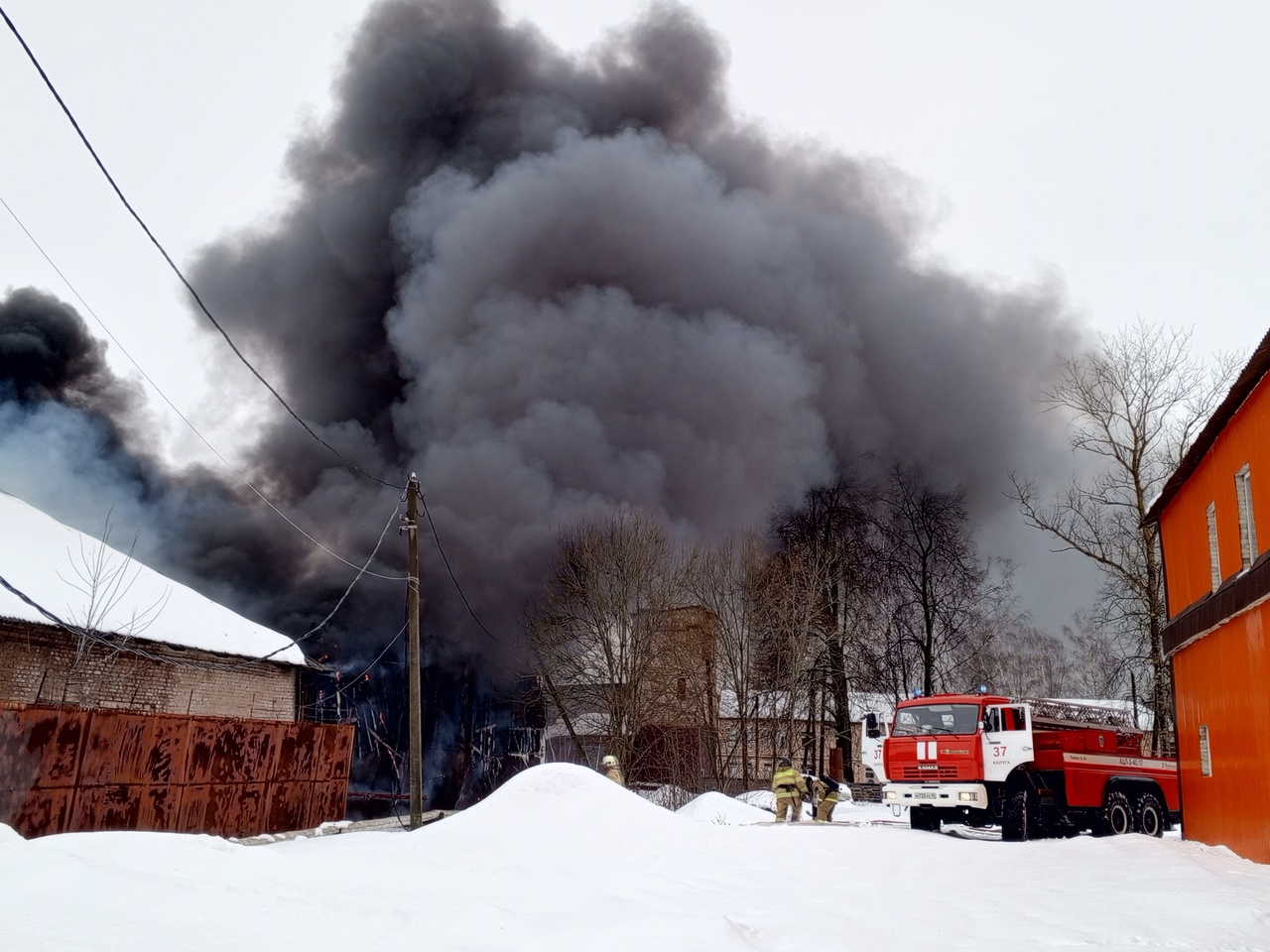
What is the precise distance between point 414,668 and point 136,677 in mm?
7853

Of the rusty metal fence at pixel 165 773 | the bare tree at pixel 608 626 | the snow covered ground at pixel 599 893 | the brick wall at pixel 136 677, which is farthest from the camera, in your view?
the bare tree at pixel 608 626

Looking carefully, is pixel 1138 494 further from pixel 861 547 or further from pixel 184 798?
pixel 184 798

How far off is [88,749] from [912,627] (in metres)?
28.1

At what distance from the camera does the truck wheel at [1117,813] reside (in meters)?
18.1

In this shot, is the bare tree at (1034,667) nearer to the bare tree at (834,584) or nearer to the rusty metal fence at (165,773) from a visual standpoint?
the bare tree at (834,584)

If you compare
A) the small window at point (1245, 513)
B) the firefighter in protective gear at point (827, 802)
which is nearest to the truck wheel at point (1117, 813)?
the firefighter in protective gear at point (827, 802)

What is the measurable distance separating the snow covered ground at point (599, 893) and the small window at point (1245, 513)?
11.8 ft

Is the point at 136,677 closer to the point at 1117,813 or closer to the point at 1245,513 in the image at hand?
the point at 1117,813

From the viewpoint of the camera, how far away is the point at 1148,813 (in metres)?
18.6

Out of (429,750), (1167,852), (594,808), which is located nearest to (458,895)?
(594,808)

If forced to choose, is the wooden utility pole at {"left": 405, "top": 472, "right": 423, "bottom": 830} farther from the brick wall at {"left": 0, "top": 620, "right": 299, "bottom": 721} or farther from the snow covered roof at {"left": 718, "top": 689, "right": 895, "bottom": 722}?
the snow covered roof at {"left": 718, "top": 689, "right": 895, "bottom": 722}

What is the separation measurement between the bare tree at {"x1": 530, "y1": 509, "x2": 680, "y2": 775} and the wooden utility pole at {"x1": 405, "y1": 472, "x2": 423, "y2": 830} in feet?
40.9

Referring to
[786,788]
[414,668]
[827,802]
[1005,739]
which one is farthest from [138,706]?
[1005,739]

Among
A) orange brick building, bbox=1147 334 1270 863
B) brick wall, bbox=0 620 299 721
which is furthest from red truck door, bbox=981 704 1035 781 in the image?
brick wall, bbox=0 620 299 721
